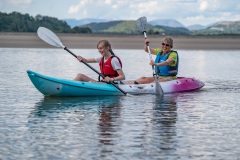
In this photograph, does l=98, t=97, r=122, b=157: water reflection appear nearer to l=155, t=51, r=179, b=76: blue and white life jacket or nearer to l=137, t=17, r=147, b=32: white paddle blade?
l=155, t=51, r=179, b=76: blue and white life jacket

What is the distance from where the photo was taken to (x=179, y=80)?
1546 cm

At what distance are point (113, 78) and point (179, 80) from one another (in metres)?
1.95

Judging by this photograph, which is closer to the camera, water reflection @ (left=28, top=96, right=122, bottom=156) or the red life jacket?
water reflection @ (left=28, top=96, right=122, bottom=156)

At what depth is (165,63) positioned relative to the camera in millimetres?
14797

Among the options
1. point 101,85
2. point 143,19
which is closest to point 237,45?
point 143,19

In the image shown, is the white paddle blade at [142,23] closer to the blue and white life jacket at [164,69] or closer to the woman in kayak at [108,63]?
the blue and white life jacket at [164,69]

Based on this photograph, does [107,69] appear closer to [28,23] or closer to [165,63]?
[165,63]

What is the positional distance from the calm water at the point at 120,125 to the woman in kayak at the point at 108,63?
1.39 ft

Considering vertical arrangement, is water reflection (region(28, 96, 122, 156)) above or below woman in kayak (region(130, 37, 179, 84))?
below

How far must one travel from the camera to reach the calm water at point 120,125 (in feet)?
27.3

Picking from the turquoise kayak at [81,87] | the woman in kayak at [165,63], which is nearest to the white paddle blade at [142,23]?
the woman in kayak at [165,63]

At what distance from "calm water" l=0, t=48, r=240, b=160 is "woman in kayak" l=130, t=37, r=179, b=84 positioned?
0.56 m

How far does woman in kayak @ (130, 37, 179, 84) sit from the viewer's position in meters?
14.9

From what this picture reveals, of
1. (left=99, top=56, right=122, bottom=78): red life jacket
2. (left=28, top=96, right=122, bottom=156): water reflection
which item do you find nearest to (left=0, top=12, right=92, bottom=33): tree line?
(left=99, top=56, right=122, bottom=78): red life jacket
